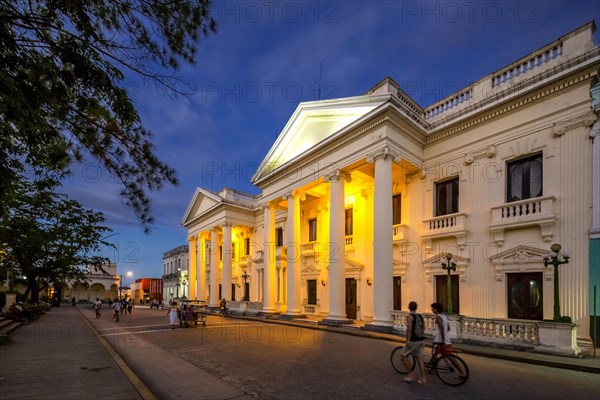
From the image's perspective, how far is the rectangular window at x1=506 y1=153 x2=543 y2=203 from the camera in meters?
13.5

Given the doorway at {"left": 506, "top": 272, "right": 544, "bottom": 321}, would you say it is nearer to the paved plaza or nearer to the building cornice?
the paved plaza

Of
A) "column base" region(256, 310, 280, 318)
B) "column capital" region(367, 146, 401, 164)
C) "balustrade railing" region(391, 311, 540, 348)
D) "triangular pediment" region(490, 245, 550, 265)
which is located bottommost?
"column base" region(256, 310, 280, 318)

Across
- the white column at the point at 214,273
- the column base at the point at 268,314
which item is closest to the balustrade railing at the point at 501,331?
the column base at the point at 268,314

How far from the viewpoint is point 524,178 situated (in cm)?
1391

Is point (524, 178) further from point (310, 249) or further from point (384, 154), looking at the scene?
point (310, 249)

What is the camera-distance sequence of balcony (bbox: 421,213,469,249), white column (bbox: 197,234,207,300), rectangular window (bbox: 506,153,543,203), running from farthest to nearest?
1. white column (bbox: 197,234,207,300)
2. balcony (bbox: 421,213,469,249)
3. rectangular window (bbox: 506,153,543,203)

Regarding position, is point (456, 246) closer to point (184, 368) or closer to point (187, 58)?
point (184, 368)

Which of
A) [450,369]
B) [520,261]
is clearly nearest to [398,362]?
[450,369]

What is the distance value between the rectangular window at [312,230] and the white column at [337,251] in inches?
249

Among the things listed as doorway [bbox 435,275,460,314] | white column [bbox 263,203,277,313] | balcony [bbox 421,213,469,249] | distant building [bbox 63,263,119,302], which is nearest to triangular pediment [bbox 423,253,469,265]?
balcony [bbox 421,213,469,249]

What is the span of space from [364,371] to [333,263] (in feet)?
32.2

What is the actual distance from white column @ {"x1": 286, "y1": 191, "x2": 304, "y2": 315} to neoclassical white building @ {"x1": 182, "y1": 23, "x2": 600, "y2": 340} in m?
0.09

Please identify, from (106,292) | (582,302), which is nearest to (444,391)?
(582,302)

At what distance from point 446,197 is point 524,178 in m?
3.31
